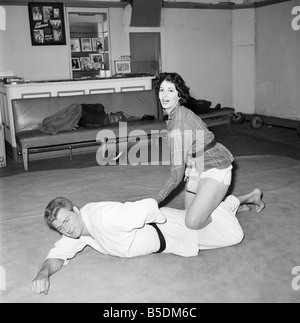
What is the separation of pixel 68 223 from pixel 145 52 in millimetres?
7066

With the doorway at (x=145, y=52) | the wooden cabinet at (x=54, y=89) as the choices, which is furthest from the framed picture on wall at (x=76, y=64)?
the wooden cabinet at (x=54, y=89)

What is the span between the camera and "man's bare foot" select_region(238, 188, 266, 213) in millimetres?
3145

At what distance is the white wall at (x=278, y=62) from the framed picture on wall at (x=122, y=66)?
297cm

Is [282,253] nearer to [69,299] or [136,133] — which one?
[69,299]

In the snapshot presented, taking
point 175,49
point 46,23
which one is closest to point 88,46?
point 46,23

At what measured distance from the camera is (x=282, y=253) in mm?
2477

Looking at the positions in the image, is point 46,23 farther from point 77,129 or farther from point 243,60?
point 243,60

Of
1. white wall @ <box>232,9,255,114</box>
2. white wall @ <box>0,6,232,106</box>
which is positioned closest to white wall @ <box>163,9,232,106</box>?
white wall @ <box>0,6,232,106</box>

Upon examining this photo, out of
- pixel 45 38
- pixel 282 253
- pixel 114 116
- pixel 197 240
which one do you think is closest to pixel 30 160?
pixel 114 116

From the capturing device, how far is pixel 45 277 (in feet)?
6.88

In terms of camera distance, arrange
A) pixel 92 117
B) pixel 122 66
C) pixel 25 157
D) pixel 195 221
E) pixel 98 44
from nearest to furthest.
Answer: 1. pixel 195 221
2. pixel 25 157
3. pixel 92 117
4. pixel 122 66
5. pixel 98 44

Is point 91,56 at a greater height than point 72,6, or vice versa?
point 72,6
